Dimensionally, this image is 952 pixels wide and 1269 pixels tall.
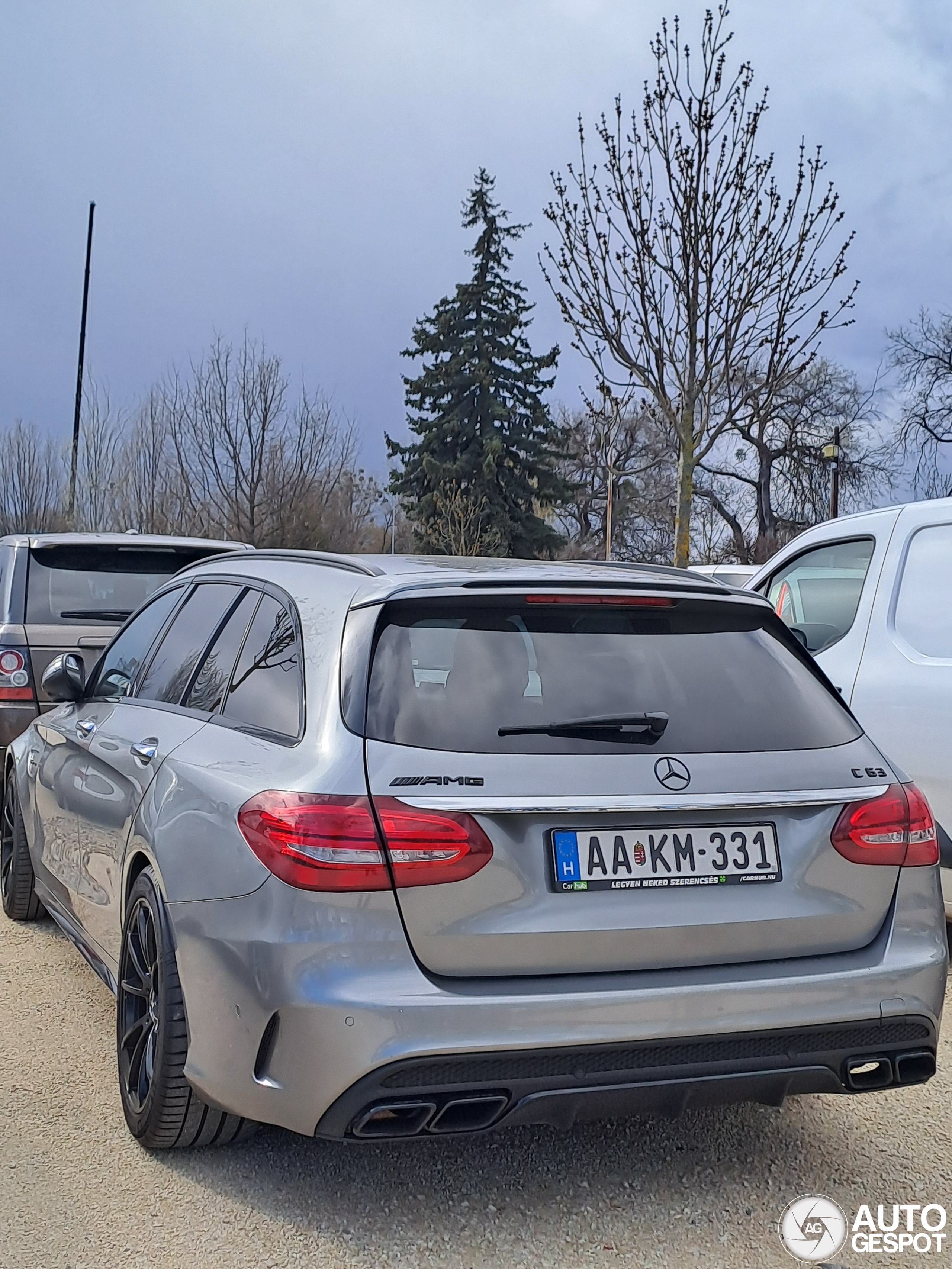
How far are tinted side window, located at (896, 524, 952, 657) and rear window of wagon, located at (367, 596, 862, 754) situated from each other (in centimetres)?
215

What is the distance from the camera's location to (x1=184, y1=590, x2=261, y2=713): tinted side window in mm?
3539

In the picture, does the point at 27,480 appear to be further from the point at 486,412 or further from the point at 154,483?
the point at 486,412

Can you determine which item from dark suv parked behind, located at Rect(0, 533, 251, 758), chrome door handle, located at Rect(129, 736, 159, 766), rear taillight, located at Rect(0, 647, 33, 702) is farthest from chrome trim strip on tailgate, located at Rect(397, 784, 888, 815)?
rear taillight, located at Rect(0, 647, 33, 702)

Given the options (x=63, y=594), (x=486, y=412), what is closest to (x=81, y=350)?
(x=486, y=412)

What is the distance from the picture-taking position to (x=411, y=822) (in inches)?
104

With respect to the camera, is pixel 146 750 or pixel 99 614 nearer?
pixel 146 750

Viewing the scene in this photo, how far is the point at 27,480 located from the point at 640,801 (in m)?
33.5

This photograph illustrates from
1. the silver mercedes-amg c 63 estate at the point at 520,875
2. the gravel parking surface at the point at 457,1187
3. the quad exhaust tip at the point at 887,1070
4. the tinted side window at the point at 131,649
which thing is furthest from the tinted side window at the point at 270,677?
the quad exhaust tip at the point at 887,1070

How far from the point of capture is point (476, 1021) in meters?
2.62

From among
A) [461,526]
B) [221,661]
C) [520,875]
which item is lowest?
[520,875]

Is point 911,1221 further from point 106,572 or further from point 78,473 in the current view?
point 78,473

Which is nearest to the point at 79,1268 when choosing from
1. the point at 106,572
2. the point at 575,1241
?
the point at 575,1241

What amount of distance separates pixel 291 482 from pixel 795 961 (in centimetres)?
2818

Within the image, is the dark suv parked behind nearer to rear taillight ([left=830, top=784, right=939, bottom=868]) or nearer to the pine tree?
rear taillight ([left=830, top=784, right=939, bottom=868])
